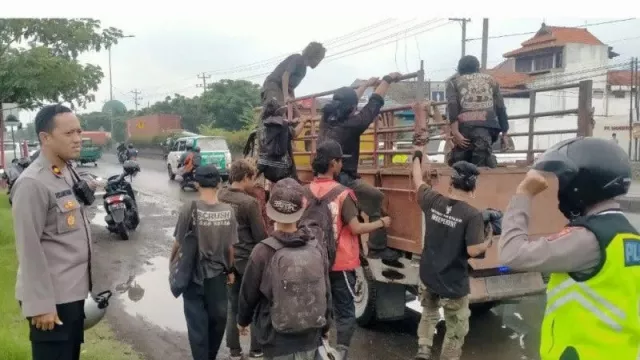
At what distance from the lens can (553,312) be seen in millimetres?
2172

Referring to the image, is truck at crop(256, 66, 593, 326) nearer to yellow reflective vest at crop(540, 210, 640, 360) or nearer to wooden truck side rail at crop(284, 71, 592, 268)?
wooden truck side rail at crop(284, 71, 592, 268)

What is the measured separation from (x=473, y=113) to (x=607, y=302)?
3586 mm

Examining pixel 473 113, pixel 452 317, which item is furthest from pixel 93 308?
pixel 473 113

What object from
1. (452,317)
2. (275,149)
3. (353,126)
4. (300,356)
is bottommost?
(452,317)

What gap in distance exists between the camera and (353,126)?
502 cm

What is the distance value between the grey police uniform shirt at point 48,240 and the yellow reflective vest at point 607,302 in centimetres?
236

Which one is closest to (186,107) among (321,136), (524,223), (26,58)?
(26,58)

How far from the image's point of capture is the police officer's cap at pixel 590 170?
2092 mm

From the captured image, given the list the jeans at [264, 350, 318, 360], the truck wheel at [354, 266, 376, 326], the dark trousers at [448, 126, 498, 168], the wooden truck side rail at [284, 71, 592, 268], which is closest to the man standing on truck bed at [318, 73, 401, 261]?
the wooden truck side rail at [284, 71, 592, 268]

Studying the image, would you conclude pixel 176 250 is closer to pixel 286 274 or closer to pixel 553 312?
pixel 286 274

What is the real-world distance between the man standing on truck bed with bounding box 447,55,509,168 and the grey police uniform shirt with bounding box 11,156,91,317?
11.4ft

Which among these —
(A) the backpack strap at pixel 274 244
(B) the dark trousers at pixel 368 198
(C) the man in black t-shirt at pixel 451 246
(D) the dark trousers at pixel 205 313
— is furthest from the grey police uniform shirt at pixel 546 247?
(B) the dark trousers at pixel 368 198

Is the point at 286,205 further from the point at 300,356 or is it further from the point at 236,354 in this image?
the point at 236,354

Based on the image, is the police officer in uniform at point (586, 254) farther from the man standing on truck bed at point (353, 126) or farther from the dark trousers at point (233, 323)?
the dark trousers at point (233, 323)
